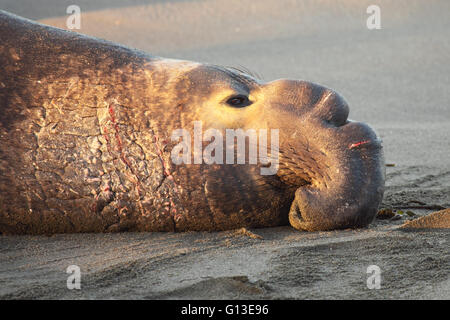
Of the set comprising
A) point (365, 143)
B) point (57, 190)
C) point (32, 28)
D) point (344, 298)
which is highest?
point (32, 28)

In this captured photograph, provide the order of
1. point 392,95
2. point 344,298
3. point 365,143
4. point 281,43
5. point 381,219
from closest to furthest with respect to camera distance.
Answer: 1. point 344,298
2. point 365,143
3. point 381,219
4. point 392,95
5. point 281,43

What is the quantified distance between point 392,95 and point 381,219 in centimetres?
381

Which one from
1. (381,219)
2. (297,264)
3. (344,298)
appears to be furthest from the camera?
(381,219)

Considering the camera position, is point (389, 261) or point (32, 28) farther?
point (32, 28)

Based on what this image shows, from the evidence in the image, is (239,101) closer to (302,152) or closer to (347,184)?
(302,152)

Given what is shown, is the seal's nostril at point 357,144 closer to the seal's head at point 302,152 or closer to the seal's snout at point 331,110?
the seal's head at point 302,152

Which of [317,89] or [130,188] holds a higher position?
[317,89]

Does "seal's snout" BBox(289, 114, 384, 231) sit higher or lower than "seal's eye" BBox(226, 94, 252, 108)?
lower

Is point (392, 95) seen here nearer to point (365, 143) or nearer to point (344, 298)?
point (365, 143)

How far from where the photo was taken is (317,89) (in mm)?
2918

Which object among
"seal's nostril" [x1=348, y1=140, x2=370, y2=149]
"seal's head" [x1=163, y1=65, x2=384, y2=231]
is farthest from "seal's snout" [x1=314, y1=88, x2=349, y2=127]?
"seal's nostril" [x1=348, y1=140, x2=370, y2=149]

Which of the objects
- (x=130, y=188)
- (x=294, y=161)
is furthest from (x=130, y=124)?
(x=294, y=161)

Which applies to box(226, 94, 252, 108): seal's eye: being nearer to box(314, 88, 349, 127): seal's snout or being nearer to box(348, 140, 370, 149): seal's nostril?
box(314, 88, 349, 127): seal's snout

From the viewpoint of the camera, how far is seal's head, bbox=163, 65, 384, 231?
2.81 metres
